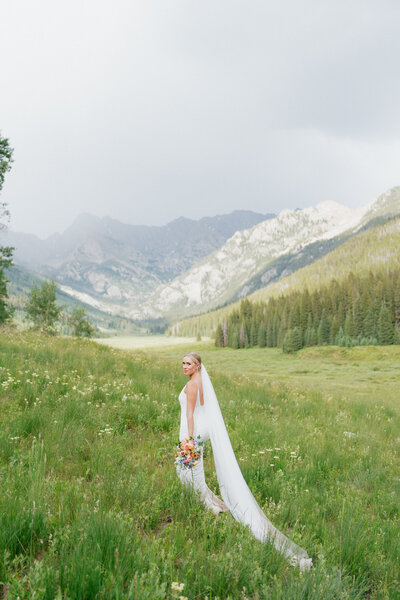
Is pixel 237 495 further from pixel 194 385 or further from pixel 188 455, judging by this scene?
pixel 194 385

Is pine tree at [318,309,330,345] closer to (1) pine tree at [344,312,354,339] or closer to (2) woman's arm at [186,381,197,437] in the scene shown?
(1) pine tree at [344,312,354,339]

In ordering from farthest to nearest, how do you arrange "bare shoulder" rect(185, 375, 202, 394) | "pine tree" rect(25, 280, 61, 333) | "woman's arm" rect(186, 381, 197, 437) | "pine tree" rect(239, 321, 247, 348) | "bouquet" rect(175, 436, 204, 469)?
"pine tree" rect(239, 321, 247, 348)
"pine tree" rect(25, 280, 61, 333)
"bare shoulder" rect(185, 375, 202, 394)
"woman's arm" rect(186, 381, 197, 437)
"bouquet" rect(175, 436, 204, 469)

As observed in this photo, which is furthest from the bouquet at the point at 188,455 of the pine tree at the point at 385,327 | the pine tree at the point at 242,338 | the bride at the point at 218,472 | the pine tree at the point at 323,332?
the pine tree at the point at 242,338

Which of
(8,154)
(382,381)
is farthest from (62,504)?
(382,381)

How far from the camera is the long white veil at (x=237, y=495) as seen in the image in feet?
12.2

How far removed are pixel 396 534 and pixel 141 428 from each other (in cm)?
507

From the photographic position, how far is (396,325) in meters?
103

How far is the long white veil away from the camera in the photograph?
371 cm

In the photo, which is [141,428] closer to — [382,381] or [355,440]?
[355,440]

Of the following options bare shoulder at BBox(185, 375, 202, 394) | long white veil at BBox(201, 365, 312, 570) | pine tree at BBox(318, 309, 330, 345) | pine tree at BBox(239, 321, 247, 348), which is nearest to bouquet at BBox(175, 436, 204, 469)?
long white veil at BBox(201, 365, 312, 570)

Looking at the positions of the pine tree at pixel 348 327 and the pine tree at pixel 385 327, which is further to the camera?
the pine tree at pixel 348 327

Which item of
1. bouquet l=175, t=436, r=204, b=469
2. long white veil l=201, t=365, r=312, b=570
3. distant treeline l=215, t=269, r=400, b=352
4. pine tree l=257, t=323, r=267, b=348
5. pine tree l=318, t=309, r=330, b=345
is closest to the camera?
long white veil l=201, t=365, r=312, b=570

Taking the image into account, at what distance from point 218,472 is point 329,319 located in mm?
112010

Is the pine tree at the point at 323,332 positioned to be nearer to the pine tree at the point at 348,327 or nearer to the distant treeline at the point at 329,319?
the distant treeline at the point at 329,319
